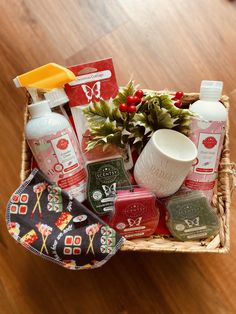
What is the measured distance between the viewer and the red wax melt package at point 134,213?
28.3 inches

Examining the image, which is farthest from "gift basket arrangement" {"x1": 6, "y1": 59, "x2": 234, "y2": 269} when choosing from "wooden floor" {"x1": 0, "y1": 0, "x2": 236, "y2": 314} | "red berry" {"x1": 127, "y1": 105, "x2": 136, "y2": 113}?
"wooden floor" {"x1": 0, "y1": 0, "x2": 236, "y2": 314}

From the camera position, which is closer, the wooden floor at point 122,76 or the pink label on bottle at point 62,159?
the pink label on bottle at point 62,159

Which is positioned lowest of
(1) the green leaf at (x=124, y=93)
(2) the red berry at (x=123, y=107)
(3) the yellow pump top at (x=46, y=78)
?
(2) the red berry at (x=123, y=107)

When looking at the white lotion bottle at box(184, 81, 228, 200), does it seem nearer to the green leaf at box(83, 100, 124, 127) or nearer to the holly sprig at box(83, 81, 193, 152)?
the holly sprig at box(83, 81, 193, 152)

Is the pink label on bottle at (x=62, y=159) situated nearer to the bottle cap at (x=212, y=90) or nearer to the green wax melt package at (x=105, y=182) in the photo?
the green wax melt package at (x=105, y=182)

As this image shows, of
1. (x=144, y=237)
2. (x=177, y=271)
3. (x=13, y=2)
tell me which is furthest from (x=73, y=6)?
(x=177, y=271)

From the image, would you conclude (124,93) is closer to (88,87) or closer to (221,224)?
(88,87)

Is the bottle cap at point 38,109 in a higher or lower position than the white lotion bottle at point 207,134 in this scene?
higher

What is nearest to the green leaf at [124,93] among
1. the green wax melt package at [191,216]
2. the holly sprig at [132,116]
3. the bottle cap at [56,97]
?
the holly sprig at [132,116]

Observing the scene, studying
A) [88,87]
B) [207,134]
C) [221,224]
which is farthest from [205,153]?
[88,87]

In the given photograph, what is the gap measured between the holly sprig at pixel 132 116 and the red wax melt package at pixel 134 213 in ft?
0.33

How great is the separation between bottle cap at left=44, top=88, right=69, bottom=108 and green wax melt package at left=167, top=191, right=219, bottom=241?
0.94 ft

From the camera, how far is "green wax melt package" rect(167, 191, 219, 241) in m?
0.74

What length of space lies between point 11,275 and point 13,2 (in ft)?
2.08
